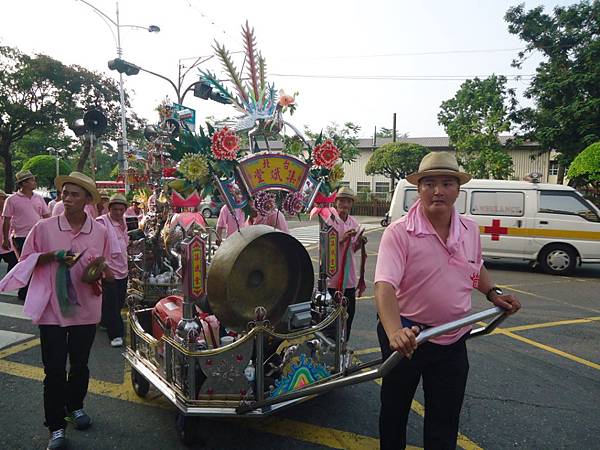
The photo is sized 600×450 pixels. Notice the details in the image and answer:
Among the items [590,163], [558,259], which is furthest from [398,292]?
[590,163]

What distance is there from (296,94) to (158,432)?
278 centimetres

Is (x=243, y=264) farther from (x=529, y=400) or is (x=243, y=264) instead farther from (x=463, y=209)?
(x=463, y=209)

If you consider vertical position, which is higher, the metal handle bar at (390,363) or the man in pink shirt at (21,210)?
the man in pink shirt at (21,210)

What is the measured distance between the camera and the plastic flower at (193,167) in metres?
2.82

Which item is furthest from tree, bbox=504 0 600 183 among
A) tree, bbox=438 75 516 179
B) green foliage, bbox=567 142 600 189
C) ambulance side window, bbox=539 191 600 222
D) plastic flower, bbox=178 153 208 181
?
plastic flower, bbox=178 153 208 181

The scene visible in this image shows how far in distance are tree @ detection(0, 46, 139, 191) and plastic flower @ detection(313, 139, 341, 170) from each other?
23600 mm

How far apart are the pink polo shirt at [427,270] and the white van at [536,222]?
7116 mm

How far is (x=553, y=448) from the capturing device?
2775 millimetres

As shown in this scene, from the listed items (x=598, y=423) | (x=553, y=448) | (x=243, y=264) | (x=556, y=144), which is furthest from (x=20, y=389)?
(x=556, y=144)

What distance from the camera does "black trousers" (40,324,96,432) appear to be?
267cm

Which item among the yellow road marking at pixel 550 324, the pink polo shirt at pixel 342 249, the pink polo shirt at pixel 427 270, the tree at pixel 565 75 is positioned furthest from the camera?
the tree at pixel 565 75

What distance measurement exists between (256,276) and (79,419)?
1599 millimetres

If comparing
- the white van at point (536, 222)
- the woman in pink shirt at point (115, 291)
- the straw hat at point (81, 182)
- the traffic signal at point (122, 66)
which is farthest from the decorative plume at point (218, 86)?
the traffic signal at point (122, 66)

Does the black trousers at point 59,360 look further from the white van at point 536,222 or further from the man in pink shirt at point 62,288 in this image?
the white van at point 536,222
